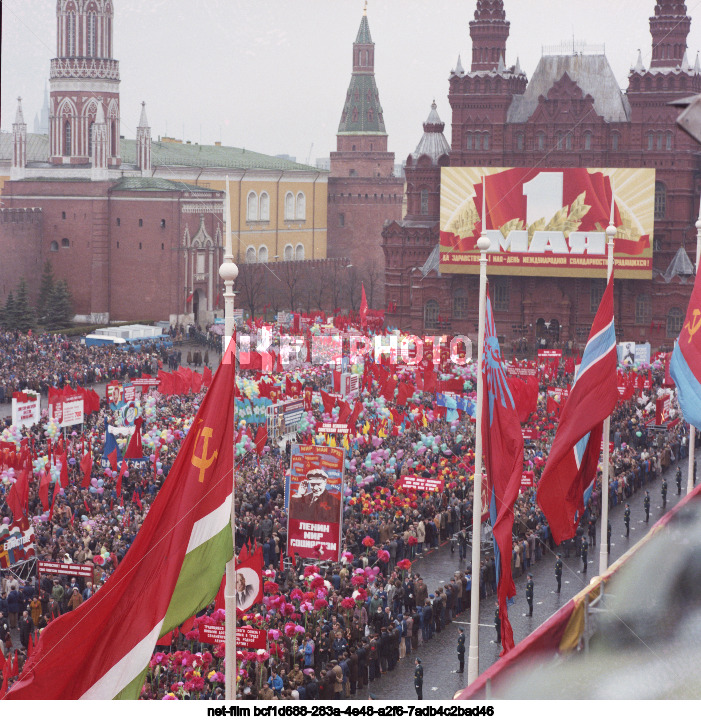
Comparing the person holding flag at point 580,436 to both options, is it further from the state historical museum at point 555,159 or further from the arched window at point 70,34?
the arched window at point 70,34

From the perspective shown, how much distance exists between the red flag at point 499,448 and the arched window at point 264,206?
82780mm

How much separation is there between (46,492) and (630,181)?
42972 mm

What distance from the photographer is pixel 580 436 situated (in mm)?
14742

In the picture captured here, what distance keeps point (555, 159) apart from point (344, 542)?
4440cm

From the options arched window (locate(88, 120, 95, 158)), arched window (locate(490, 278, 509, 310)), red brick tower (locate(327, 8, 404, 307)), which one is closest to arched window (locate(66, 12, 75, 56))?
arched window (locate(88, 120, 95, 158))

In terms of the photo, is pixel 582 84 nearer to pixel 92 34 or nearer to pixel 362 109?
pixel 92 34

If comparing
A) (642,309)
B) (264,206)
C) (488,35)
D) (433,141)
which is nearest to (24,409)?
(642,309)

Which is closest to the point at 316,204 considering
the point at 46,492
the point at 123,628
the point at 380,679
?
the point at 46,492

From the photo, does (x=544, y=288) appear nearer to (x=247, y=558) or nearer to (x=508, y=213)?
(x=508, y=213)

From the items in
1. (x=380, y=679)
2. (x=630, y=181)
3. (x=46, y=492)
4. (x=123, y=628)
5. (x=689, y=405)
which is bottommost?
(x=380, y=679)

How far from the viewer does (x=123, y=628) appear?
395 inches

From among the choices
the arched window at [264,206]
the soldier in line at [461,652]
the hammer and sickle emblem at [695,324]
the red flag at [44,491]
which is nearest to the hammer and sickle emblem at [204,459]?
the hammer and sickle emblem at [695,324]

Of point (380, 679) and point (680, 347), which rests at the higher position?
point (680, 347)

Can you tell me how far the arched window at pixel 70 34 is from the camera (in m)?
75.8
